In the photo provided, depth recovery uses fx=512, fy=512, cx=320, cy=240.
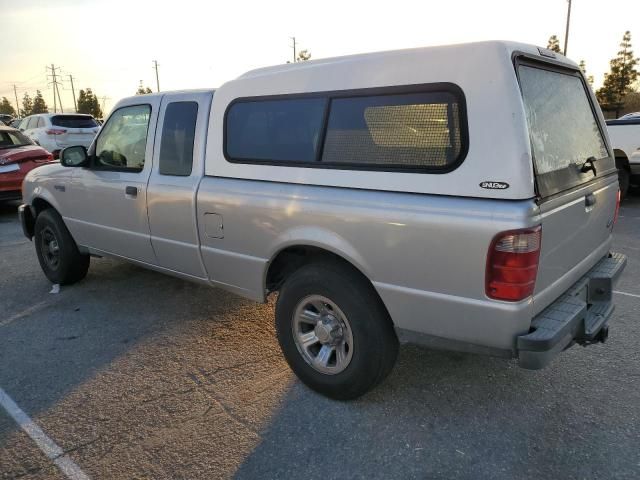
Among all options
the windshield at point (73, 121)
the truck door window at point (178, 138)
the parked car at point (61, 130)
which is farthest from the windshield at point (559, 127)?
the windshield at point (73, 121)

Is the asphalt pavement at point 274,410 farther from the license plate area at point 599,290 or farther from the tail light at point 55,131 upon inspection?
the tail light at point 55,131

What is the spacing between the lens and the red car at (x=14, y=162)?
919cm

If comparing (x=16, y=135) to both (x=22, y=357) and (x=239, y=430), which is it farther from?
(x=239, y=430)

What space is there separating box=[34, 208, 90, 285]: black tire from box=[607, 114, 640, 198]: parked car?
9.20m

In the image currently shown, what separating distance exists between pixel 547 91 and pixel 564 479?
2.01 meters

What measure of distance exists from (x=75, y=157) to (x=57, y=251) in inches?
47.4

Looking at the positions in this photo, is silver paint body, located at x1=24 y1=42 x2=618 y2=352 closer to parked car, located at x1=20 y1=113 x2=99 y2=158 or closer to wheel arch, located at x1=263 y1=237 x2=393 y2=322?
wheel arch, located at x1=263 y1=237 x2=393 y2=322

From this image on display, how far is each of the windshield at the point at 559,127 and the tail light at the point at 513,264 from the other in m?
0.31

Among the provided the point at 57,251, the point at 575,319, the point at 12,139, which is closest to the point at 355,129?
the point at 575,319

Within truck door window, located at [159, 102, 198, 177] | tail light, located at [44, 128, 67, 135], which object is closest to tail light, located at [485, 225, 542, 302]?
truck door window, located at [159, 102, 198, 177]

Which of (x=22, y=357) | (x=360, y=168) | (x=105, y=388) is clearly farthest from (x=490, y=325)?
(x=22, y=357)

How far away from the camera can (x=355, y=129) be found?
9.52 feet

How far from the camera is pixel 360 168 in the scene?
2830 millimetres

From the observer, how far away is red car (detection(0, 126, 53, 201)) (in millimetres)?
9190
